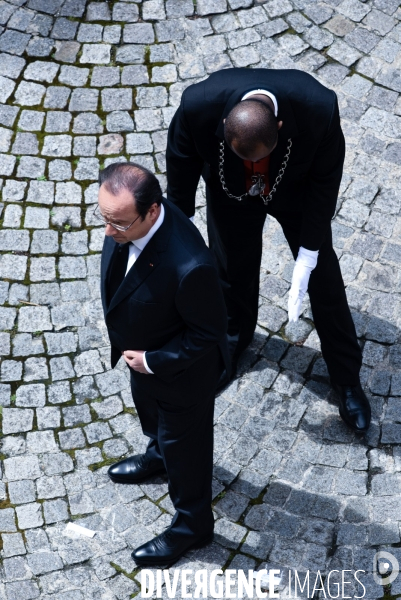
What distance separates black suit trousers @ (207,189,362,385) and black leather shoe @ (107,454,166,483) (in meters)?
0.96

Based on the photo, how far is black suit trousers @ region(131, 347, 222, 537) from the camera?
13.8 feet

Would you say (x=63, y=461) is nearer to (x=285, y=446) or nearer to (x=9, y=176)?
(x=285, y=446)

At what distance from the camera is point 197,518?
4.54 meters

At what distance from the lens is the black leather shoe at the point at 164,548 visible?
4617 millimetres

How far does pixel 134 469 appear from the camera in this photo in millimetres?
5004

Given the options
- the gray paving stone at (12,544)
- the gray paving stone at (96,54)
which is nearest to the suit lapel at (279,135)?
the gray paving stone at (12,544)

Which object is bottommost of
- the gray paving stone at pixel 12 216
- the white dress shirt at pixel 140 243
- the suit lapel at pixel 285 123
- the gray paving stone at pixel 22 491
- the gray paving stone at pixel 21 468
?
the gray paving stone at pixel 22 491

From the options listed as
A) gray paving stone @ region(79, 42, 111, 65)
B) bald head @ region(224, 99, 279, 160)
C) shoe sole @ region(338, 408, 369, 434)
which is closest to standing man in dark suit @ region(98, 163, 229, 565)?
bald head @ region(224, 99, 279, 160)

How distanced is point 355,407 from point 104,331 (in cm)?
172

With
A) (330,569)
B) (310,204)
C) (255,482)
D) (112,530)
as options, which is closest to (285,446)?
(255,482)

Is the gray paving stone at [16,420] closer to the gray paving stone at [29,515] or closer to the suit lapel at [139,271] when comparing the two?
the gray paving stone at [29,515]

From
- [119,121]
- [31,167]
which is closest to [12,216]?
[31,167]

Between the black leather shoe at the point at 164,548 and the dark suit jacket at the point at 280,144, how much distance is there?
1.72m

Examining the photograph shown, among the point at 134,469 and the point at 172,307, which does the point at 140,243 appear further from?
the point at 134,469
